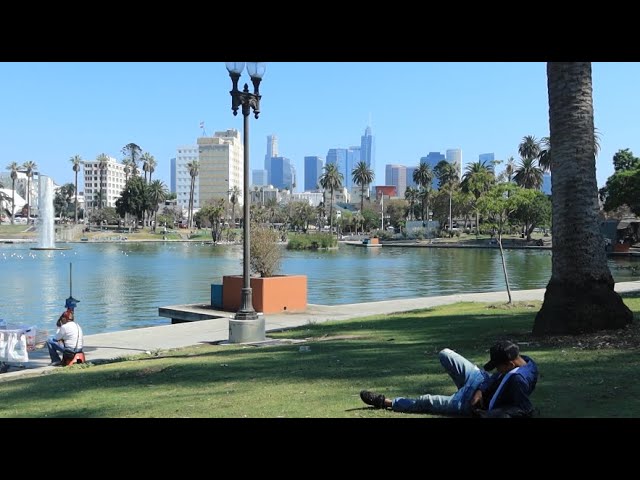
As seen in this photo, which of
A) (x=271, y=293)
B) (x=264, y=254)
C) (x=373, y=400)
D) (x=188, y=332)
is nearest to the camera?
(x=373, y=400)

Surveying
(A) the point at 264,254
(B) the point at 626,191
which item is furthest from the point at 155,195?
(A) the point at 264,254

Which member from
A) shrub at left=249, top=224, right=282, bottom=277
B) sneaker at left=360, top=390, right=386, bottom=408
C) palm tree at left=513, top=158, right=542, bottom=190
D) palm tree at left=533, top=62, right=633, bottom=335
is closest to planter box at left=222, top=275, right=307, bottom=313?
shrub at left=249, top=224, right=282, bottom=277

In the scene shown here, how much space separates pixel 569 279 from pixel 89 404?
7145mm

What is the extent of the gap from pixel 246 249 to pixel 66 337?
3.82 m

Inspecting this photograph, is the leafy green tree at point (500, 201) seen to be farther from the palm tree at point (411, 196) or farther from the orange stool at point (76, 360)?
the palm tree at point (411, 196)

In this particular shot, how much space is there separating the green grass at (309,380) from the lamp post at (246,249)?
0.64m

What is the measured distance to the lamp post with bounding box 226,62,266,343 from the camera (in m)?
13.2

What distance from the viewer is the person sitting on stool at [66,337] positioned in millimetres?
11305

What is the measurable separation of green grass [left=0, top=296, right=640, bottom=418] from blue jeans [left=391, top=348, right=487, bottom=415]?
36cm

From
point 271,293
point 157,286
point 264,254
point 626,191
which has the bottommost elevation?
point 157,286

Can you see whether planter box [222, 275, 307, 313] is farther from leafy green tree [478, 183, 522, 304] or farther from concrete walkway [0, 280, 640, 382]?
leafy green tree [478, 183, 522, 304]

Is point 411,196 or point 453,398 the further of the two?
point 411,196

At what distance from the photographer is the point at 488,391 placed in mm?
5766

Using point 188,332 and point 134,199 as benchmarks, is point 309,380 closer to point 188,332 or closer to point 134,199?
point 188,332
